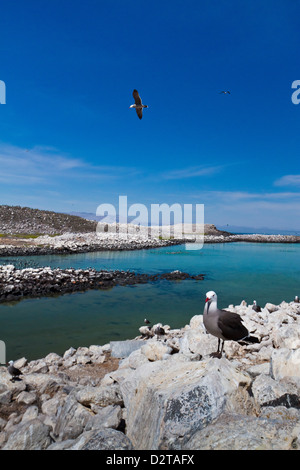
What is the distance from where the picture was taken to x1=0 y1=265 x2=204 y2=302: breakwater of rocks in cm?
1454

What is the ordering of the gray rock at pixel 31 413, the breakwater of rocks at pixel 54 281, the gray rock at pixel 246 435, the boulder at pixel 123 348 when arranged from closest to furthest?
1. the gray rock at pixel 246 435
2. the gray rock at pixel 31 413
3. the boulder at pixel 123 348
4. the breakwater of rocks at pixel 54 281

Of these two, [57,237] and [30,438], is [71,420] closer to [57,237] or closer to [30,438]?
[30,438]

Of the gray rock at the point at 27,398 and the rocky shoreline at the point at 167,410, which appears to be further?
the gray rock at the point at 27,398

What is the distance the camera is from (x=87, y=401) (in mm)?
4152

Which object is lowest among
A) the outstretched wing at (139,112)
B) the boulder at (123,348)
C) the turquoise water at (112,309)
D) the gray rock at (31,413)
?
the turquoise water at (112,309)

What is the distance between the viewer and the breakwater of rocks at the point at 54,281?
47.7 feet

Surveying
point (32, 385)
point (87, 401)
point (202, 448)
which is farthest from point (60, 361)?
point (202, 448)

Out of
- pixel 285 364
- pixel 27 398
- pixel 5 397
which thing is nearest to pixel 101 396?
pixel 27 398

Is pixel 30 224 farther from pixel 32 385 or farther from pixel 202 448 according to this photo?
pixel 202 448

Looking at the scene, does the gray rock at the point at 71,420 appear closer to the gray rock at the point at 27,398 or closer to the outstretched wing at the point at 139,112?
the gray rock at the point at 27,398

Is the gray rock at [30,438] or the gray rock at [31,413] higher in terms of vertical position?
the gray rock at [30,438]

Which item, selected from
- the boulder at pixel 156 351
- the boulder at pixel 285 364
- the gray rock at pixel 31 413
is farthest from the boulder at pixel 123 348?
the boulder at pixel 285 364

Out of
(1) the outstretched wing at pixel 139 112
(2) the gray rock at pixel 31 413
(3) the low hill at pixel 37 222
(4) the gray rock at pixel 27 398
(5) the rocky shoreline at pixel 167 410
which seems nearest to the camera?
(5) the rocky shoreline at pixel 167 410
